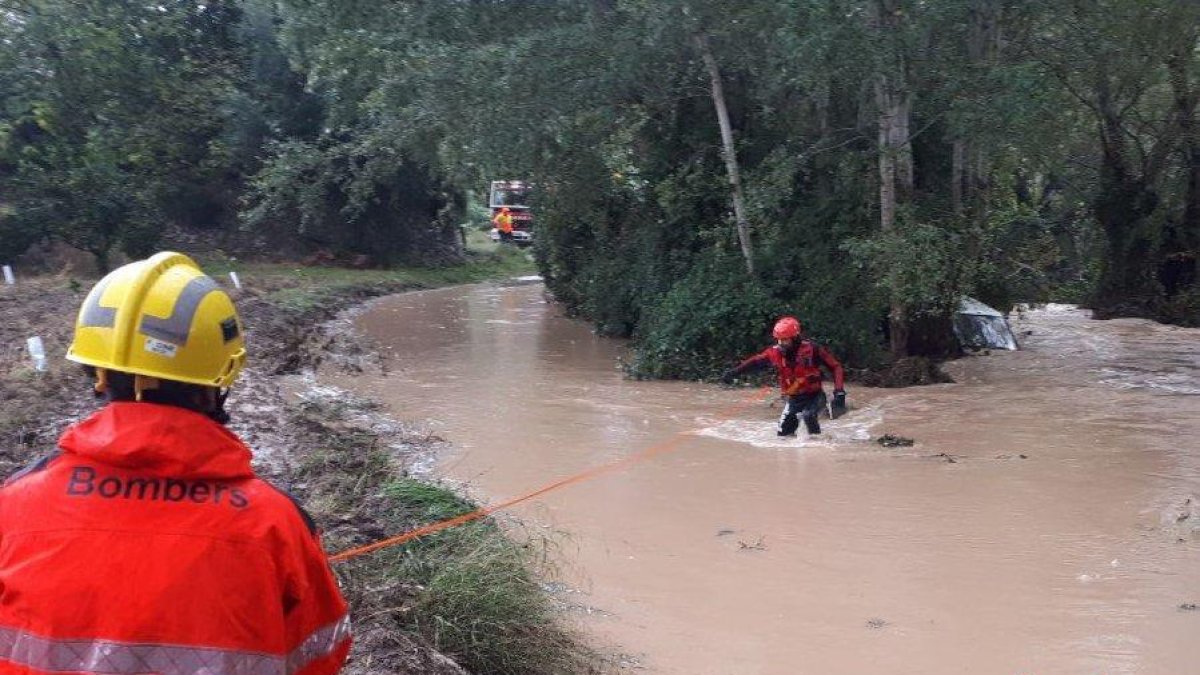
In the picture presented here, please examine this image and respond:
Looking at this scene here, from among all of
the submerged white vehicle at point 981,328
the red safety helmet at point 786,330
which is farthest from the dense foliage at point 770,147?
the red safety helmet at point 786,330

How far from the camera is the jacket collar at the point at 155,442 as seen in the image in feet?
6.77

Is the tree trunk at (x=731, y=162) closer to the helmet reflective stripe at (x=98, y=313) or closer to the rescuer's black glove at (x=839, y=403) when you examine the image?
the rescuer's black glove at (x=839, y=403)

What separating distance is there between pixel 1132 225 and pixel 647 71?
41.6ft

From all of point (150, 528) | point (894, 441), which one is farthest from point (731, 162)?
point (150, 528)

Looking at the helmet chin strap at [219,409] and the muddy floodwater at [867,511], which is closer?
the helmet chin strap at [219,409]

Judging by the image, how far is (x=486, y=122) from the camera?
1622cm

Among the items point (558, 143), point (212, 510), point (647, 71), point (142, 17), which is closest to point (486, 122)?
point (558, 143)

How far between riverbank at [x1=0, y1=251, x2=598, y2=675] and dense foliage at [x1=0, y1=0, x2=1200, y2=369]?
448 centimetres

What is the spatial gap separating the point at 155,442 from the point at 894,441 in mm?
10676

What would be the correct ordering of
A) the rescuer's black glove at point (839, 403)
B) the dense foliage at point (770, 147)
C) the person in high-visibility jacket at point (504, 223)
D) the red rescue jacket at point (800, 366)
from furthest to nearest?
the person in high-visibility jacket at point (504, 223) → the dense foliage at point (770, 147) → the red rescue jacket at point (800, 366) → the rescuer's black glove at point (839, 403)

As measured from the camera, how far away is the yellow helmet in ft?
7.00

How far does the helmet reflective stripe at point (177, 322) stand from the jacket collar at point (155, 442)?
13 centimetres

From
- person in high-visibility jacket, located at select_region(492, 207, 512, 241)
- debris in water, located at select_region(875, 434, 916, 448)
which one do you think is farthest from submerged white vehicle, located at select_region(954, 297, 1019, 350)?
person in high-visibility jacket, located at select_region(492, 207, 512, 241)

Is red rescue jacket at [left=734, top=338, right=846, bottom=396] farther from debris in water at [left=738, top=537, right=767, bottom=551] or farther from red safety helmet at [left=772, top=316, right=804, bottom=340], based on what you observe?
debris in water at [left=738, top=537, right=767, bottom=551]
